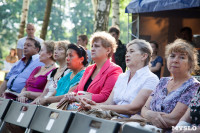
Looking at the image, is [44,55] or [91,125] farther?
[44,55]

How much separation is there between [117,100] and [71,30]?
57.2m

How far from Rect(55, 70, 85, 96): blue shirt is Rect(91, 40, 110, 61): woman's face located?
0.57 meters

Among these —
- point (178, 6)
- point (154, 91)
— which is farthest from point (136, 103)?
point (178, 6)

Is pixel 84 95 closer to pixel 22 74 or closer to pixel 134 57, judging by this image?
pixel 134 57

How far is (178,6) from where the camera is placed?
8320 mm

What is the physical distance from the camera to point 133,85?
4574mm

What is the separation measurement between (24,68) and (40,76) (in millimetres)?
944

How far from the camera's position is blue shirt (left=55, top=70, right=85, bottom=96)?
227 inches

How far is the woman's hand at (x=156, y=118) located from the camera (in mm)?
3802

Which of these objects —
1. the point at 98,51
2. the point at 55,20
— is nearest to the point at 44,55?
the point at 98,51

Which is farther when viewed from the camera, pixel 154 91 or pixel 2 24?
pixel 2 24

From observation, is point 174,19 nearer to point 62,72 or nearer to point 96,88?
point 62,72

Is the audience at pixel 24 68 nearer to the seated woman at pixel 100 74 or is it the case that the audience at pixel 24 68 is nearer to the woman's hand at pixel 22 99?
the woman's hand at pixel 22 99

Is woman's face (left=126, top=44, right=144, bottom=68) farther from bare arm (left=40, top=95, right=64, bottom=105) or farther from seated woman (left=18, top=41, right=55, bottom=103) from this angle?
seated woman (left=18, top=41, right=55, bottom=103)
